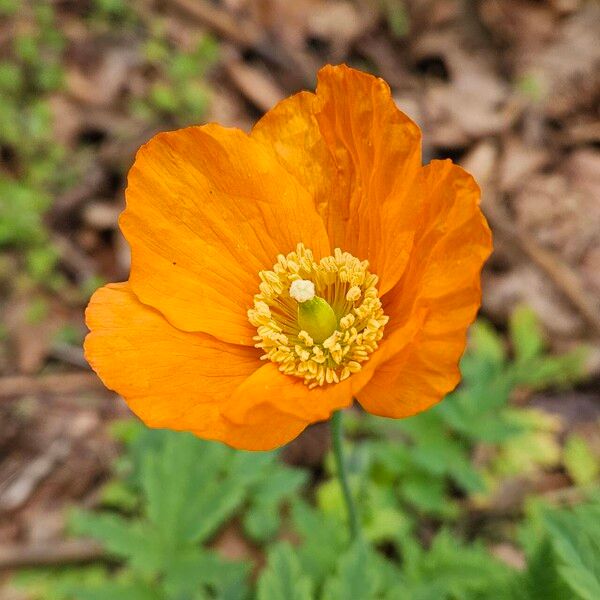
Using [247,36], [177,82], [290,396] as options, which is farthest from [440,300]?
[247,36]

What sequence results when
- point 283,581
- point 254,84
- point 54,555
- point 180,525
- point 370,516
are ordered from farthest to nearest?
1. point 254,84
2. point 54,555
3. point 370,516
4. point 180,525
5. point 283,581

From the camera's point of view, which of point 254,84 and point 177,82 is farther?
point 177,82

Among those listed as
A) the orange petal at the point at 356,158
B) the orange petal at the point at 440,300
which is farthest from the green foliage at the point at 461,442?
the orange petal at the point at 440,300

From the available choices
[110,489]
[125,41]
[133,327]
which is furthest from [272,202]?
[125,41]

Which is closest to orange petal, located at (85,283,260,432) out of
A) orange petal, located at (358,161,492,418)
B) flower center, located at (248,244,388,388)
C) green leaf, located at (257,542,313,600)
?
flower center, located at (248,244,388,388)

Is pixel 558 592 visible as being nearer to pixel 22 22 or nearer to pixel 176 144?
pixel 176 144

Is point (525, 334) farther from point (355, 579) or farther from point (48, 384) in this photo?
point (48, 384)

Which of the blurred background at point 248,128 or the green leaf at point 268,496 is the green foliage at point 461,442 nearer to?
the blurred background at point 248,128

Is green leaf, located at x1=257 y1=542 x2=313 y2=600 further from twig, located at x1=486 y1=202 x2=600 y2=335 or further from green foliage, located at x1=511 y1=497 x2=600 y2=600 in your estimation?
twig, located at x1=486 y1=202 x2=600 y2=335
